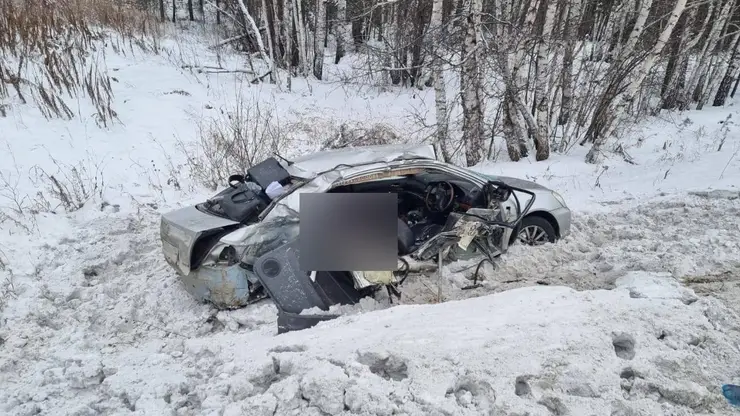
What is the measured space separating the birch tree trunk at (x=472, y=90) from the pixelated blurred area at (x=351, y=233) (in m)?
5.39

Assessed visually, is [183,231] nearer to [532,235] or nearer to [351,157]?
[351,157]

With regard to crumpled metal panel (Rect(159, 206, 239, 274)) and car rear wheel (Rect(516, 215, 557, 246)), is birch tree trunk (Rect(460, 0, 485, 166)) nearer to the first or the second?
car rear wheel (Rect(516, 215, 557, 246))

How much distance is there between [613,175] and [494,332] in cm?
676

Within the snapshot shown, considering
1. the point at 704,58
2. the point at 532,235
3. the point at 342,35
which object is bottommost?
the point at 532,235

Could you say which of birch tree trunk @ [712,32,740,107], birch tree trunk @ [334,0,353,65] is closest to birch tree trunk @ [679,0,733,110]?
birch tree trunk @ [712,32,740,107]

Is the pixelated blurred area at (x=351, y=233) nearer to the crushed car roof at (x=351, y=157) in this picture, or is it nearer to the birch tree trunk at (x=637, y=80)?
the crushed car roof at (x=351, y=157)

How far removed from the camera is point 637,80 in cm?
800

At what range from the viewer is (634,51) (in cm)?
906

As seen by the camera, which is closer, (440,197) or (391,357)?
(391,357)

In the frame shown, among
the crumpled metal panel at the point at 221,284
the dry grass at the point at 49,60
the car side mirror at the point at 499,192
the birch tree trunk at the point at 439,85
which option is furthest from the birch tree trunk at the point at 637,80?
the dry grass at the point at 49,60

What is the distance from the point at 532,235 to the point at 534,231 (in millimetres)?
53

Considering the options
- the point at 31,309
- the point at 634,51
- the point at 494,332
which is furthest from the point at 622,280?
the point at 634,51

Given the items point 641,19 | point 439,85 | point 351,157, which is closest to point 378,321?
point 351,157

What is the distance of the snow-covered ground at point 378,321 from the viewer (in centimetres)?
265
